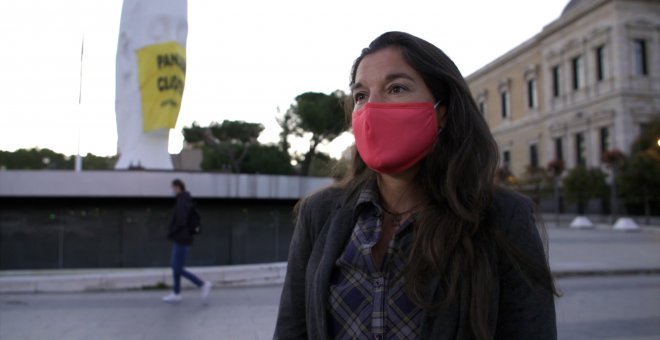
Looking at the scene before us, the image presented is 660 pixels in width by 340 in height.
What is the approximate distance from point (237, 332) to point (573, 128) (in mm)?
43776

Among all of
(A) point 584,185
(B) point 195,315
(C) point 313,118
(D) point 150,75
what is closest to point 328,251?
(B) point 195,315

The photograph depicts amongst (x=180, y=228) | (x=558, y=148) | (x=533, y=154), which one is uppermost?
(x=558, y=148)

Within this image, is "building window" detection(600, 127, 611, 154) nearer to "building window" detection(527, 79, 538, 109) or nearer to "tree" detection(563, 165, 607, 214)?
"tree" detection(563, 165, 607, 214)

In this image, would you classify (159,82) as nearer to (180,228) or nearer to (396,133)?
(180,228)

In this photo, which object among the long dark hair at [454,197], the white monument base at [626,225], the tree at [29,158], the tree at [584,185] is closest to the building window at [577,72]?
the tree at [584,185]

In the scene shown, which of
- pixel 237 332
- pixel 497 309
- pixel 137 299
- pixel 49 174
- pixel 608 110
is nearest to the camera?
pixel 497 309

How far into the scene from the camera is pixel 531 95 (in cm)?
5238

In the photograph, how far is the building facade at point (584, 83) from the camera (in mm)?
38656

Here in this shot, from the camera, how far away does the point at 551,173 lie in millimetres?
40281

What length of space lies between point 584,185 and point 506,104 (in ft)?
84.4

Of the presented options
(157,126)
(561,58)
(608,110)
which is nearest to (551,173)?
(608,110)

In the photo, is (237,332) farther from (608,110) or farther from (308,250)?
(608,110)

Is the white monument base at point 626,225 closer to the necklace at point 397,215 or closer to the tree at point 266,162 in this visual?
the tree at point 266,162

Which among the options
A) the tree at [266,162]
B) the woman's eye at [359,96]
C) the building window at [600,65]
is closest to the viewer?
the woman's eye at [359,96]
